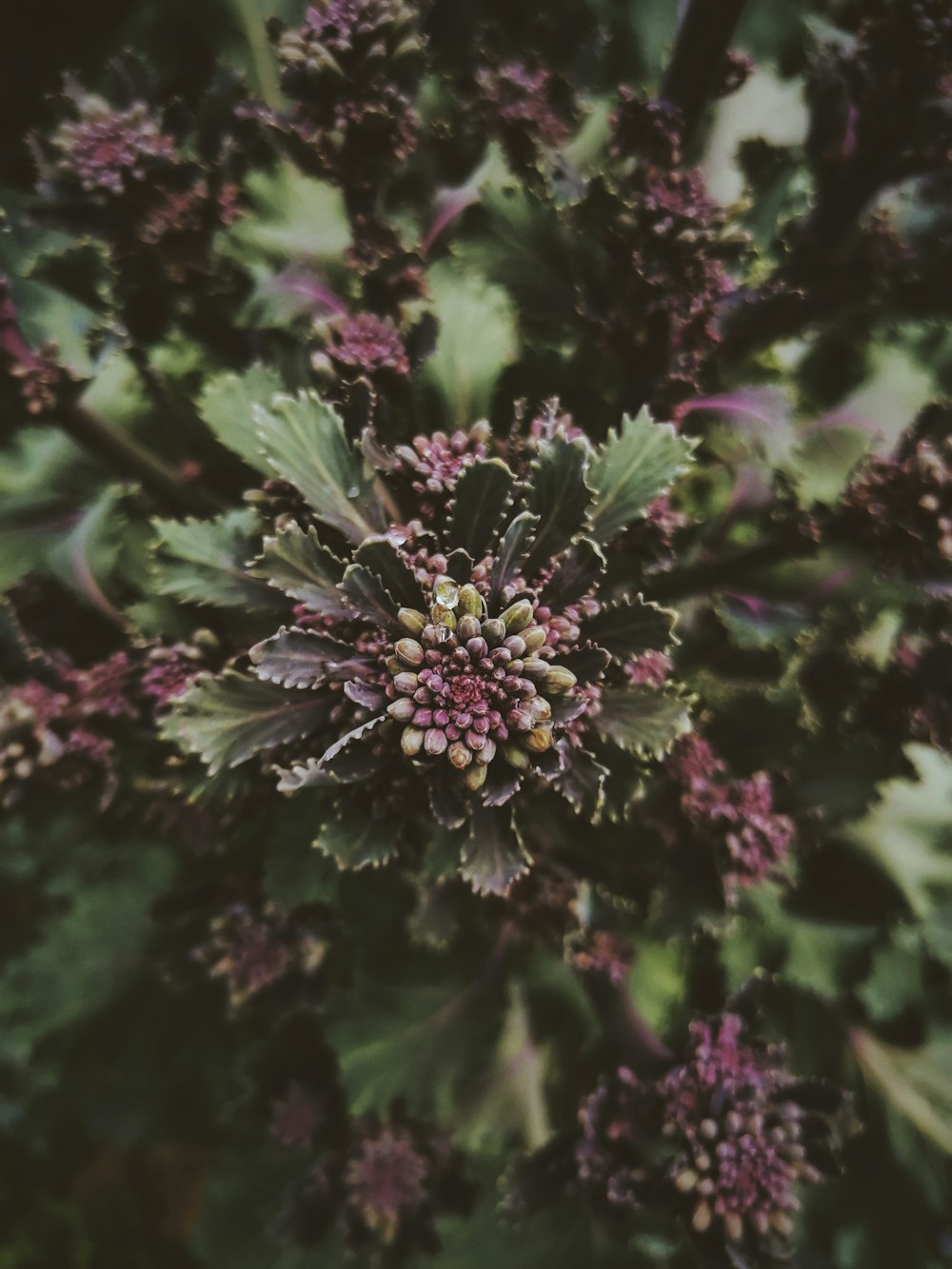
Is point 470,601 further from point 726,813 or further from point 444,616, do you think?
point 726,813

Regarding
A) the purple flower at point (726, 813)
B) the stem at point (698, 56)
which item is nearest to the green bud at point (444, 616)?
the purple flower at point (726, 813)

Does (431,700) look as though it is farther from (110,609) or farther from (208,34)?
(208,34)

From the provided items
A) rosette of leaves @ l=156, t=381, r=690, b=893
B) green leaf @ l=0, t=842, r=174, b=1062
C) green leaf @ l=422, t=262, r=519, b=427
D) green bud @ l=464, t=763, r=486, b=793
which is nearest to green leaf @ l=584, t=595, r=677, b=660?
rosette of leaves @ l=156, t=381, r=690, b=893

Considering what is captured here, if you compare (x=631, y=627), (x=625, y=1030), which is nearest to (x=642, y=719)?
(x=631, y=627)

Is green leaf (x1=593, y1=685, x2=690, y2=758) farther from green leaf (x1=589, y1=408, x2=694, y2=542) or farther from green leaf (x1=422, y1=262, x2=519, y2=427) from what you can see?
green leaf (x1=422, y1=262, x2=519, y2=427)

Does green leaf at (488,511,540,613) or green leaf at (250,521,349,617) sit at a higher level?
green leaf at (488,511,540,613)

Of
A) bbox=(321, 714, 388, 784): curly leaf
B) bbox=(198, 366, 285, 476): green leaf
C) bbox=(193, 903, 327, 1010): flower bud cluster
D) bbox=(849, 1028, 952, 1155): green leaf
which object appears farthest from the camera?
bbox=(849, 1028, 952, 1155): green leaf

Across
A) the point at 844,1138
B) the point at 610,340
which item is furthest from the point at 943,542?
the point at 844,1138
